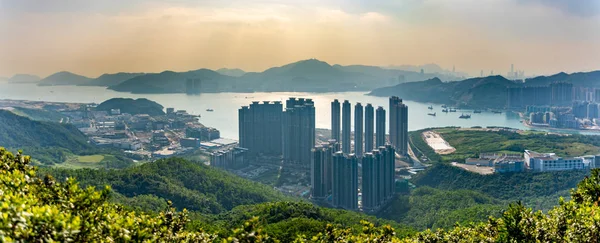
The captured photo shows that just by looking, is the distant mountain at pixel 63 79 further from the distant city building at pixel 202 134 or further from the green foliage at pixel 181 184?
the green foliage at pixel 181 184

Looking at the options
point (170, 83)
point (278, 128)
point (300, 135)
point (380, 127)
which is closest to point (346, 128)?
point (380, 127)

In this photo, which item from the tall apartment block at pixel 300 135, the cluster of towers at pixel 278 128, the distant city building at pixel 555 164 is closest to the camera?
the distant city building at pixel 555 164

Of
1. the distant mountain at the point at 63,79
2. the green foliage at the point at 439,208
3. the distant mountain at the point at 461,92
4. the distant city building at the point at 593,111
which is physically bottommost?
the green foliage at the point at 439,208

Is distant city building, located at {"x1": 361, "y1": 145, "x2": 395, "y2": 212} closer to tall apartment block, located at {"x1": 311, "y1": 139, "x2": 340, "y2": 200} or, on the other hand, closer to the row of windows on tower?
the row of windows on tower

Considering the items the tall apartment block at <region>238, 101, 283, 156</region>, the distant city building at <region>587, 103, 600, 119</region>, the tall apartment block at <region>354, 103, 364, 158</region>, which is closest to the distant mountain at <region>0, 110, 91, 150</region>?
the tall apartment block at <region>238, 101, 283, 156</region>

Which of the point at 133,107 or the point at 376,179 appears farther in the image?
the point at 133,107

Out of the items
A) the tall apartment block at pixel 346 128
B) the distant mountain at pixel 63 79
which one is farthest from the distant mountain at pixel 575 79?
the distant mountain at pixel 63 79

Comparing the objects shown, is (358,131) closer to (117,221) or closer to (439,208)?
(439,208)
